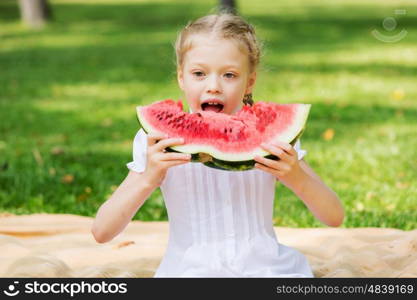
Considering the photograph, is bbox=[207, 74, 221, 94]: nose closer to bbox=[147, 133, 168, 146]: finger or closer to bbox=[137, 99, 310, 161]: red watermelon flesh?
bbox=[137, 99, 310, 161]: red watermelon flesh

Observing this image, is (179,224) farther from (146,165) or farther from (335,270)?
(335,270)

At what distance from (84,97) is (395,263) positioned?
6.85 metres

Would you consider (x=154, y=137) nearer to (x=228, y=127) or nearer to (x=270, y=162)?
(x=228, y=127)

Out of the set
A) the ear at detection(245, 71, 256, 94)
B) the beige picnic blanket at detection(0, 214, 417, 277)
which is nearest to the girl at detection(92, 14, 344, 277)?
the ear at detection(245, 71, 256, 94)

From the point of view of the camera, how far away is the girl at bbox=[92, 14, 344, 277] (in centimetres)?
315

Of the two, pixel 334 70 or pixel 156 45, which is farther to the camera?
pixel 156 45

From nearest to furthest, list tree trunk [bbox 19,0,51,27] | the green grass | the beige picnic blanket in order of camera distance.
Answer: the beige picnic blanket, the green grass, tree trunk [bbox 19,0,51,27]

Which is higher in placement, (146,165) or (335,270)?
(146,165)

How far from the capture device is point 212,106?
321cm

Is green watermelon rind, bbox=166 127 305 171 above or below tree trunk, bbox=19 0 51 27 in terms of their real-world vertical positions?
below

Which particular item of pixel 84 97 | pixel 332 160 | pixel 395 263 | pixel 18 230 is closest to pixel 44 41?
pixel 84 97

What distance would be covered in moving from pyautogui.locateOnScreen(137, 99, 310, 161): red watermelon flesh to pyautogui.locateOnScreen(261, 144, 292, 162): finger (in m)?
0.06

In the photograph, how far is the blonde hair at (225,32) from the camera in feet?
10.6

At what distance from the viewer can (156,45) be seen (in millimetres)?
15930
